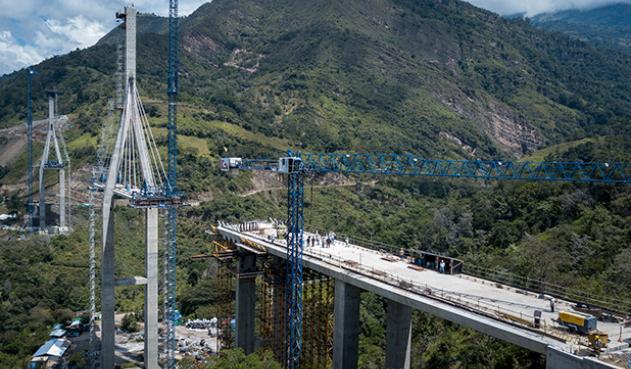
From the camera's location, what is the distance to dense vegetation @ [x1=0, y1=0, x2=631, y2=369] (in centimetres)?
4881

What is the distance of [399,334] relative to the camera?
36000 mm

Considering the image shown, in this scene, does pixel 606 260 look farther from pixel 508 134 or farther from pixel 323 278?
pixel 508 134

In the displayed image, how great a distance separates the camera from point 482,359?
35.1 metres

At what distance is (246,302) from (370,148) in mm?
73401

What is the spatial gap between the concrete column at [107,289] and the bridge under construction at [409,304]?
11464mm

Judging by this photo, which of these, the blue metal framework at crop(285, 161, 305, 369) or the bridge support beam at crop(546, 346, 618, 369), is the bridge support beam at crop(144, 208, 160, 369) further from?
the bridge support beam at crop(546, 346, 618, 369)

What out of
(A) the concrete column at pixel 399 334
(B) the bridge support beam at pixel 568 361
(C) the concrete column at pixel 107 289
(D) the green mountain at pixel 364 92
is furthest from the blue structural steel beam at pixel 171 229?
(D) the green mountain at pixel 364 92

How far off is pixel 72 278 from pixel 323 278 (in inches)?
1442

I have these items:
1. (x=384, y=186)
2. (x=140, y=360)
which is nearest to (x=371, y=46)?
(x=384, y=186)

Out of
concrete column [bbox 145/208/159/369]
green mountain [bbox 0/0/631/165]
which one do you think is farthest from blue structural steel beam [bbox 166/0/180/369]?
green mountain [bbox 0/0/631/165]

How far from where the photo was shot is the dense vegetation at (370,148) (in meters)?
48.8

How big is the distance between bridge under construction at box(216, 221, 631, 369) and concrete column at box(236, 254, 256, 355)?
0.09 metres

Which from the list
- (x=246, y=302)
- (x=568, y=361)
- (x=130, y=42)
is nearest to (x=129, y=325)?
(x=246, y=302)

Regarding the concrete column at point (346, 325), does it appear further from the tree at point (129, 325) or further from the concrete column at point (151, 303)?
the tree at point (129, 325)
